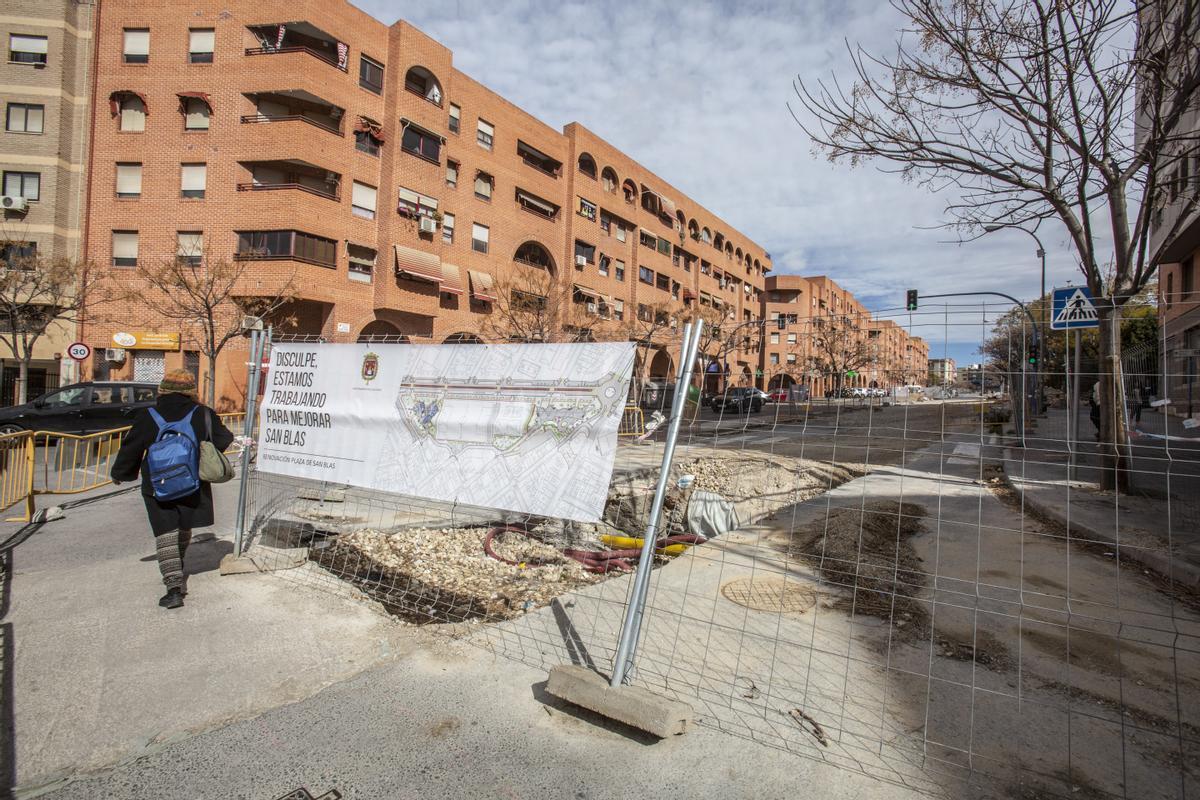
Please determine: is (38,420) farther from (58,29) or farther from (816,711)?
(58,29)

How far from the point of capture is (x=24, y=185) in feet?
77.9

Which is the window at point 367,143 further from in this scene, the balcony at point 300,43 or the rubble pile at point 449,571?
the rubble pile at point 449,571

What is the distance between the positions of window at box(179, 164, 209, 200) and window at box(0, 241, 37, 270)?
523 cm

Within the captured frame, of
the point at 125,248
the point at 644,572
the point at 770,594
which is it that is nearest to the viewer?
the point at 644,572

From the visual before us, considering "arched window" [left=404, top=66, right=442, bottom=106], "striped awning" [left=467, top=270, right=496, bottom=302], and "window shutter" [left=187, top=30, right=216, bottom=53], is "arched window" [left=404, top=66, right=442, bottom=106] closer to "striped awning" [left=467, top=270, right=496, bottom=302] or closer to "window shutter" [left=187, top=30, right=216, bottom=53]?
"window shutter" [left=187, top=30, right=216, bottom=53]

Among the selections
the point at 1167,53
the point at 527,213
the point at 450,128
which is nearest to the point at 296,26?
the point at 450,128

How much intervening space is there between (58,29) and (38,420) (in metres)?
20.9

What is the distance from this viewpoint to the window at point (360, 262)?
24328 mm

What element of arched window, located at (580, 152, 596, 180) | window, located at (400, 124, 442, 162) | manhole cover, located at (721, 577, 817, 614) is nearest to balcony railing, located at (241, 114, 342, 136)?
window, located at (400, 124, 442, 162)

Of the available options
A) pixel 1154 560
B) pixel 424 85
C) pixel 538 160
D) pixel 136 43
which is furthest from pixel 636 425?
pixel 538 160

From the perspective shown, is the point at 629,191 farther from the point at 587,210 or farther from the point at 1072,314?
the point at 1072,314

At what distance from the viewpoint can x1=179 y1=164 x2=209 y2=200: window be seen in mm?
23078

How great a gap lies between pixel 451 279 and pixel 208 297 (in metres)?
10.3

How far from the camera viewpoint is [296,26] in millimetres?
→ 23266
